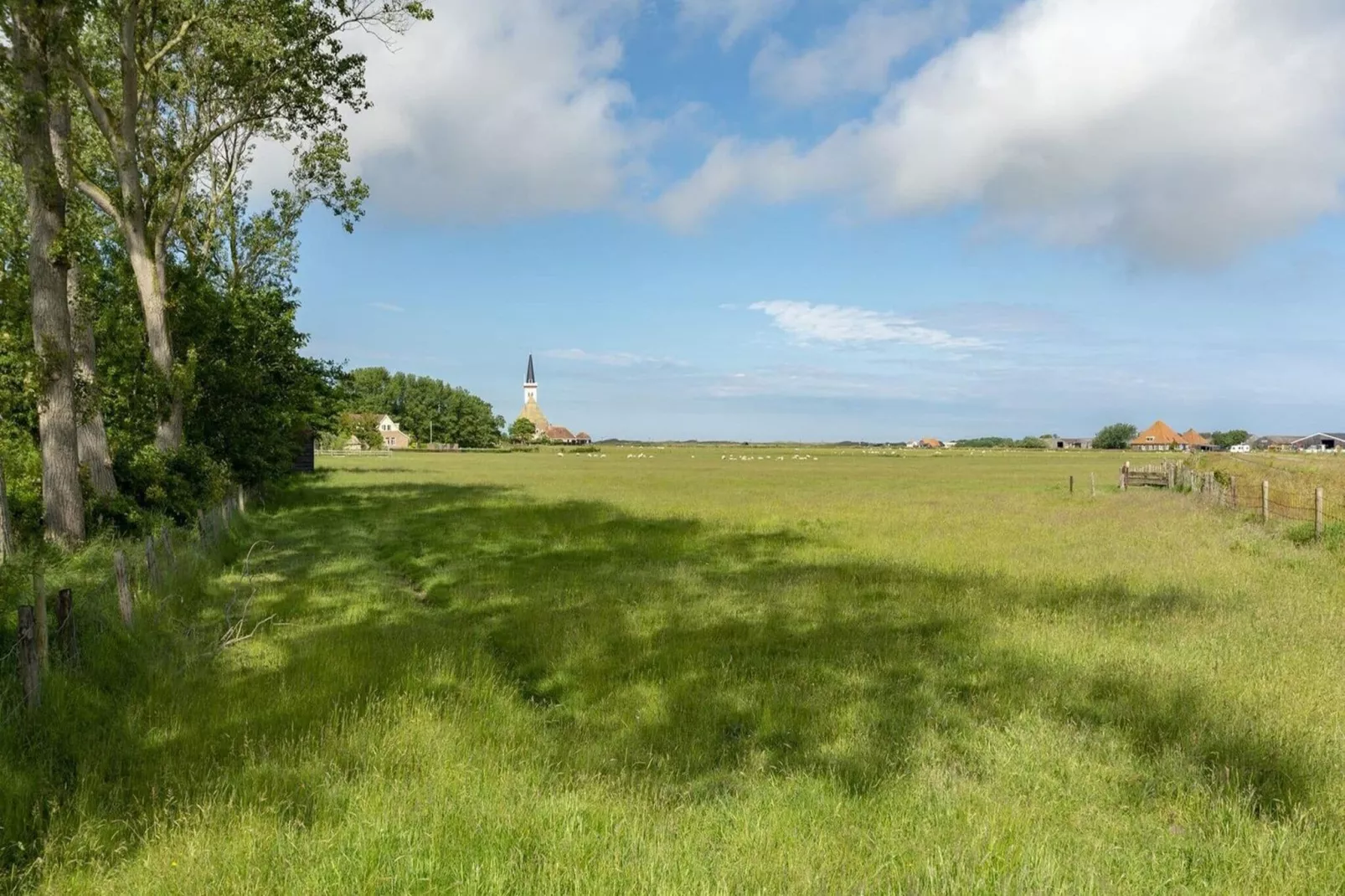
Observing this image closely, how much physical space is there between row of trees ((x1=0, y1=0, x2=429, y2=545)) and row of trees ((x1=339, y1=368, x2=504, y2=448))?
452 feet

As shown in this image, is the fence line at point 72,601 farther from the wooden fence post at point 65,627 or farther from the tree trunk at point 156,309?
the tree trunk at point 156,309

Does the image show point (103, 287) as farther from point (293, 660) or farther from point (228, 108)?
point (293, 660)

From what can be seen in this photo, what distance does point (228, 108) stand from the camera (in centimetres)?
2400

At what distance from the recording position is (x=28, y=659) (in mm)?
6773

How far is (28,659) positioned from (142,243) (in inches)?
684

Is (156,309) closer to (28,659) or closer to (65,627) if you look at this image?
(65,627)

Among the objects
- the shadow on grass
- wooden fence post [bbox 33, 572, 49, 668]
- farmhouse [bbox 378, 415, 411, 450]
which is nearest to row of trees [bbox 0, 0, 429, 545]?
the shadow on grass

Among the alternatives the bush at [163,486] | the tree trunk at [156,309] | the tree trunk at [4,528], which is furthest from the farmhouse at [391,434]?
the tree trunk at [4,528]

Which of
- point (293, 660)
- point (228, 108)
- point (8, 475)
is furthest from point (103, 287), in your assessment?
point (293, 660)

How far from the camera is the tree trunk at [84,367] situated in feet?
54.8

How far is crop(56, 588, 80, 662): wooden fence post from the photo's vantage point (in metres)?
7.71

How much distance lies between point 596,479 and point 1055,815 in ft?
170

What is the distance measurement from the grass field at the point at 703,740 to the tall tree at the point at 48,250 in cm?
400

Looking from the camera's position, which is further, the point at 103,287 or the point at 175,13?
the point at 103,287
